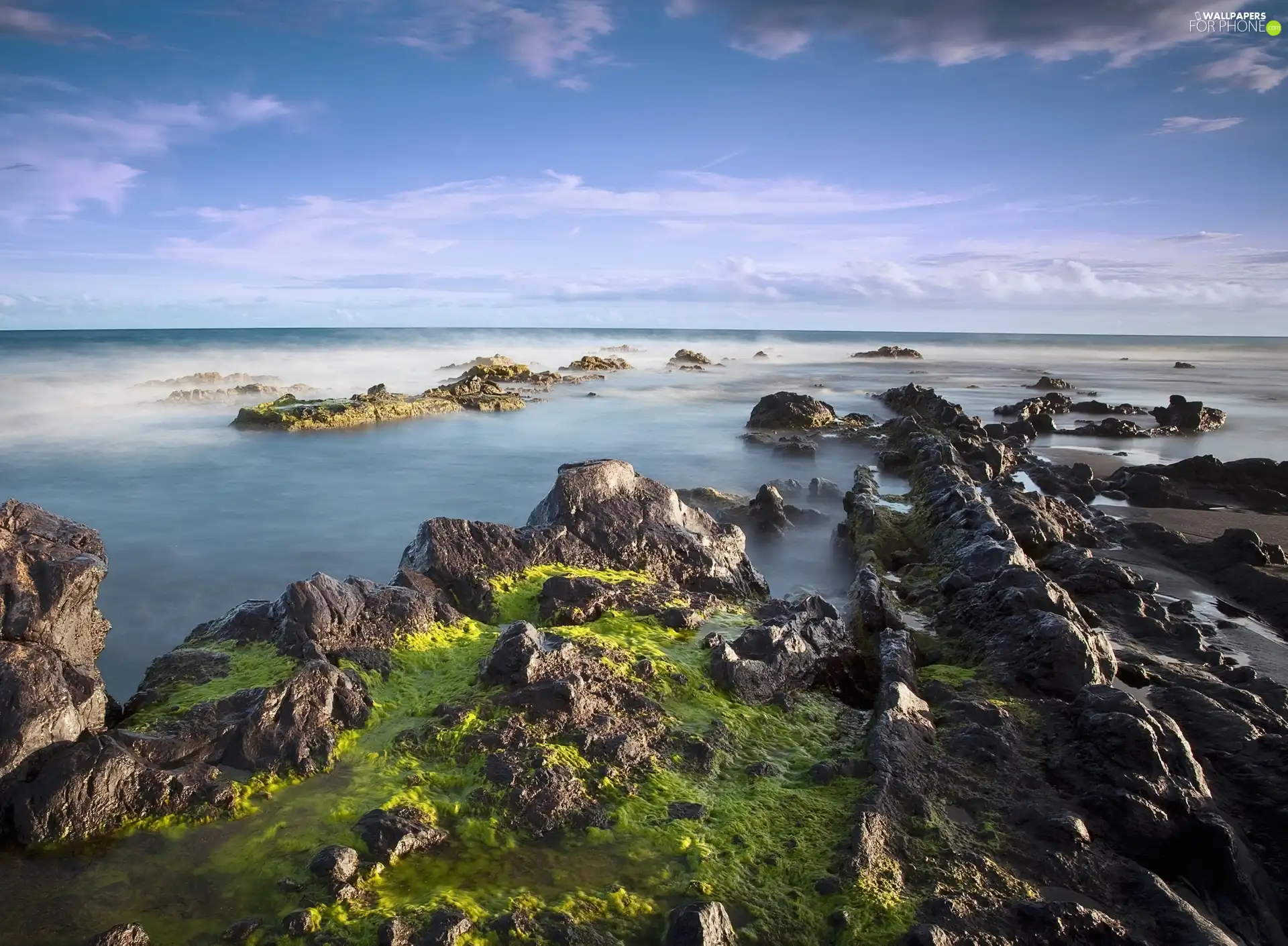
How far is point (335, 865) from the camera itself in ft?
12.3

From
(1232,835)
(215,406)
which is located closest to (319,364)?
(215,406)

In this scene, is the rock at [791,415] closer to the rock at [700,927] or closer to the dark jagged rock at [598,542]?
the dark jagged rock at [598,542]

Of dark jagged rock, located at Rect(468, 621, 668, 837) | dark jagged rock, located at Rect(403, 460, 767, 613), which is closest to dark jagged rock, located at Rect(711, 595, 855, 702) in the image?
dark jagged rock, located at Rect(468, 621, 668, 837)

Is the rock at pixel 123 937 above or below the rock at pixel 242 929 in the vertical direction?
above

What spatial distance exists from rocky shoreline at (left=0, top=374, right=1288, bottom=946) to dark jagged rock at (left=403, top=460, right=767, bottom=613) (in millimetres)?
61

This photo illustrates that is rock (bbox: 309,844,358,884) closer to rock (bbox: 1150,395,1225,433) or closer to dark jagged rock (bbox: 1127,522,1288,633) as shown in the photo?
dark jagged rock (bbox: 1127,522,1288,633)

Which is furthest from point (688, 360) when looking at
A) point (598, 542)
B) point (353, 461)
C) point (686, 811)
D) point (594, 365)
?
point (686, 811)

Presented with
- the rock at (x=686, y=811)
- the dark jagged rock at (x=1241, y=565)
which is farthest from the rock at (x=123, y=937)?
the dark jagged rock at (x=1241, y=565)

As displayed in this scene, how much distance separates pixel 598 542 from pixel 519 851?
4.17 m

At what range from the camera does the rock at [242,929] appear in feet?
11.3

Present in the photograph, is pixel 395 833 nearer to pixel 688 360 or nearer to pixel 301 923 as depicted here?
pixel 301 923

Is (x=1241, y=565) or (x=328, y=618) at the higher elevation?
(x=328, y=618)

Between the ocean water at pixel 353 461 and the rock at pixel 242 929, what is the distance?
→ 4535mm

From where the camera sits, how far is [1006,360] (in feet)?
243
